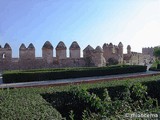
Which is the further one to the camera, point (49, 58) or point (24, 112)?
point (49, 58)

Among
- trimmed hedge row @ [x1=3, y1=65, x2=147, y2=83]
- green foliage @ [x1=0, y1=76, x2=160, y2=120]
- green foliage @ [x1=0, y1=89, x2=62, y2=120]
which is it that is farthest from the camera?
trimmed hedge row @ [x1=3, y1=65, x2=147, y2=83]

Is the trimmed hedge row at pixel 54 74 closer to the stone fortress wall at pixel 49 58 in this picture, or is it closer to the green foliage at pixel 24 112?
the stone fortress wall at pixel 49 58

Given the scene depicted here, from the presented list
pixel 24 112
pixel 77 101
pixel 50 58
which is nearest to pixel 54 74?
pixel 50 58

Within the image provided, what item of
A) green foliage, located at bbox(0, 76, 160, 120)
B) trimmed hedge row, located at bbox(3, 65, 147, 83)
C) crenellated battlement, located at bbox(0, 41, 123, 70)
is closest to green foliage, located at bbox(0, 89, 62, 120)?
green foliage, located at bbox(0, 76, 160, 120)

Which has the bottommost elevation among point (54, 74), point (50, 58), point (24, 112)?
point (24, 112)

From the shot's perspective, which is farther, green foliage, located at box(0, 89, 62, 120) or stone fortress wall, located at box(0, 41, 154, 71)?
stone fortress wall, located at box(0, 41, 154, 71)

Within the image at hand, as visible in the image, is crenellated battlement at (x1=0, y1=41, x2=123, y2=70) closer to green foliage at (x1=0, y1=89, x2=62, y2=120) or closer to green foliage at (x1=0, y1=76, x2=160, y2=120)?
green foliage at (x1=0, y1=76, x2=160, y2=120)

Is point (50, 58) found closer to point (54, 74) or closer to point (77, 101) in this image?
point (54, 74)

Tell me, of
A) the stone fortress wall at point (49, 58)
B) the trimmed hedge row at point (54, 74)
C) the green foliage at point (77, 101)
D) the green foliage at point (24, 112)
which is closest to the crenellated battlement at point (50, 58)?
the stone fortress wall at point (49, 58)

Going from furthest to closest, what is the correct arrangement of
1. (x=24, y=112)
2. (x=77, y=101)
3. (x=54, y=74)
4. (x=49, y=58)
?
(x=49, y=58) < (x=54, y=74) < (x=77, y=101) < (x=24, y=112)

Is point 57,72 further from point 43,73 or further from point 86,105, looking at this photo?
point 86,105

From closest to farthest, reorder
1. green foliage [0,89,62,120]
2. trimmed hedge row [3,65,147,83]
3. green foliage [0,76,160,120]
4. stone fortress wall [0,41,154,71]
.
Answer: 1. green foliage [0,89,62,120]
2. green foliage [0,76,160,120]
3. trimmed hedge row [3,65,147,83]
4. stone fortress wall [0,41,154,71]

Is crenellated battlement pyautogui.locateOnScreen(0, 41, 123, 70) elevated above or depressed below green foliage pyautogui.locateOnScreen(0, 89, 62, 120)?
above

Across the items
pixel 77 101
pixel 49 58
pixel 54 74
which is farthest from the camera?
pixel 49 58
